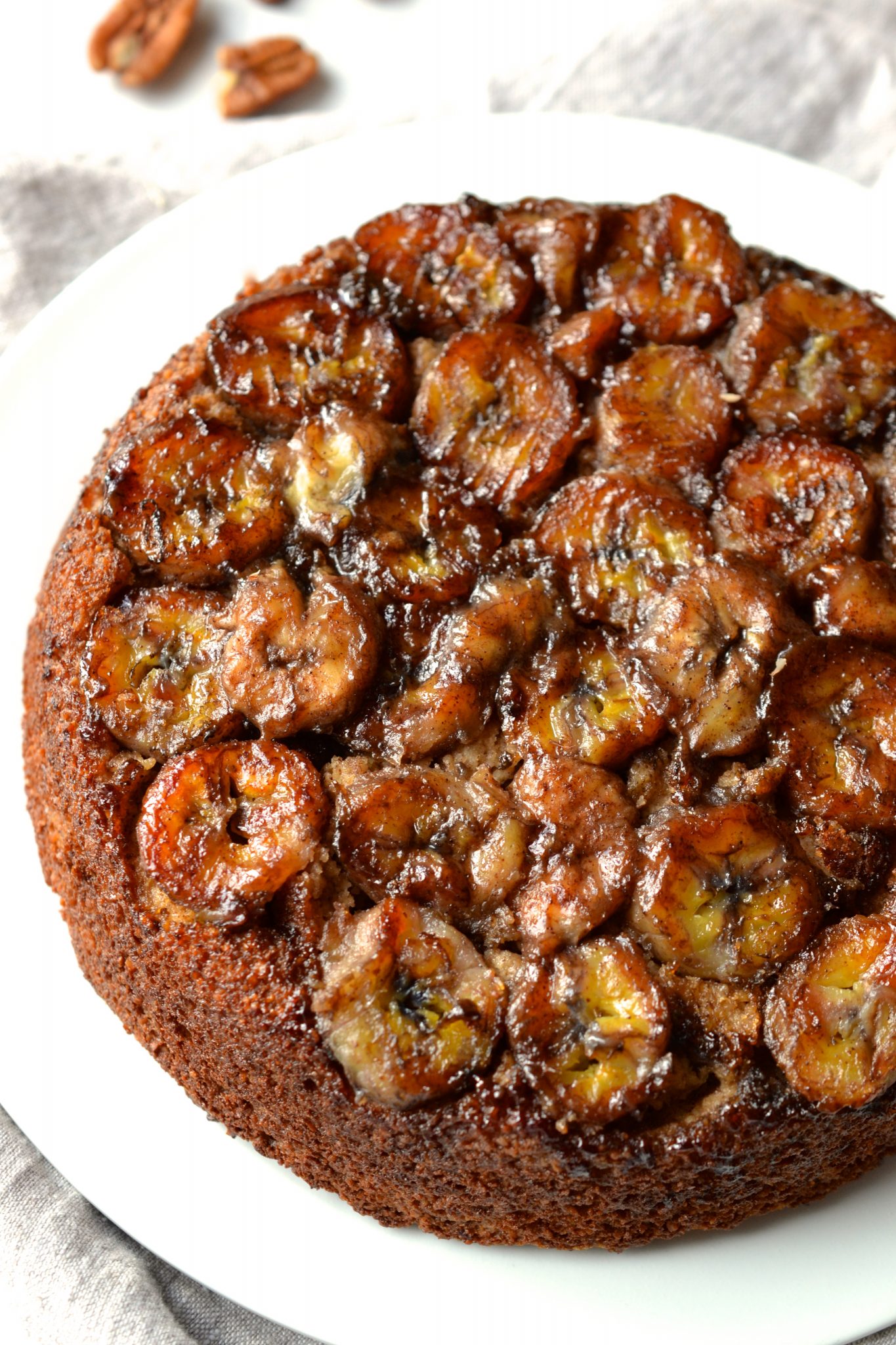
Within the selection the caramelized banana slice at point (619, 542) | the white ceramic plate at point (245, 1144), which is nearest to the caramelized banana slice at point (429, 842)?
the caramelized banana slice at point (619, 542)

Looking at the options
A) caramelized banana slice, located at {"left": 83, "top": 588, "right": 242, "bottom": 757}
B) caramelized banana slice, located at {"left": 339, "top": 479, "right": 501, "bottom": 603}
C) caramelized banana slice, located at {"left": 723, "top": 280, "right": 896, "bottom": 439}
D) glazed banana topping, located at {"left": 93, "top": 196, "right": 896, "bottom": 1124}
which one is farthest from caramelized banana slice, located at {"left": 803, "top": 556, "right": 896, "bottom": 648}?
caramelized banana slice, located at {"left": 83, "top": 588, "right": 242, "bottom": 757}

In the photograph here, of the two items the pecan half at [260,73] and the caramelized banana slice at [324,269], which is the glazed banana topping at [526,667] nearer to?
the caramelized banana slice at [324,269]

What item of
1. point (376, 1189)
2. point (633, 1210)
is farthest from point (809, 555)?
point (376, 1189)

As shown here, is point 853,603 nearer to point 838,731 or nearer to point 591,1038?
point 838,731

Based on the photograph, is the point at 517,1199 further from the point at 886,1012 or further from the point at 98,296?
the point at 98,296

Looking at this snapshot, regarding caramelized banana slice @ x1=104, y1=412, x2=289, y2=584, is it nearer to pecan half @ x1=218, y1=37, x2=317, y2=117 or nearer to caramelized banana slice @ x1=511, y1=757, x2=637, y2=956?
caramelized banana slice @ x1=511, y1=757, x2=637, y2=956
